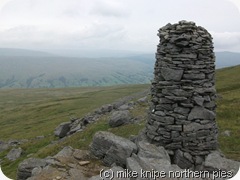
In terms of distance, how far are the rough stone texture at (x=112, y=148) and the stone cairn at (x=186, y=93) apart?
9.50ft

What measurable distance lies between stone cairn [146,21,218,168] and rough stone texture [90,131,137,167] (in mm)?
2896

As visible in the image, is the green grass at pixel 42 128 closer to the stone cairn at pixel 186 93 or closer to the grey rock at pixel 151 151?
the grey rock at pixel 151 151

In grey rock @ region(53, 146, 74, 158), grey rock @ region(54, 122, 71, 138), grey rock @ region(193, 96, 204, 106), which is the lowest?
grey rock @ region(54, 122, 71, 138)

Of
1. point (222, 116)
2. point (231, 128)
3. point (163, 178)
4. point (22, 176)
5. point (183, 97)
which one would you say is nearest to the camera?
point (163, 178)

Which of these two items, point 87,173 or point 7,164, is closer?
point 87,173

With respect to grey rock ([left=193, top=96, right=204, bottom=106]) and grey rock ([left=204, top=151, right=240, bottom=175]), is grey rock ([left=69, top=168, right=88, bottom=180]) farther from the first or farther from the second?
grey rock ([left=193, top=96, right=204, bottom=106])

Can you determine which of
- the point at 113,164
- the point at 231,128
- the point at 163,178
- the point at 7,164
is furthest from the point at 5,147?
the point at 163,178

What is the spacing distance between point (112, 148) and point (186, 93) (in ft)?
21.2

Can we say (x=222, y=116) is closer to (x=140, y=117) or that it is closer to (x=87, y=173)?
(x=140, y=117)

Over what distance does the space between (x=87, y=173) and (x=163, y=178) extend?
545 centimetres

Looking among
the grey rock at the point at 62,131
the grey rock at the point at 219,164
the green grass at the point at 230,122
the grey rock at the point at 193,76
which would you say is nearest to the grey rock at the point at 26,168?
the grey rock at the point at 219,164

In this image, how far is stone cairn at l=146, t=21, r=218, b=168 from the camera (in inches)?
878

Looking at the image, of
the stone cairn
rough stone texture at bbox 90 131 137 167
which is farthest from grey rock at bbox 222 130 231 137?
rough stone texture at bbox 90 131 137 167

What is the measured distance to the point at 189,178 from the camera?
1777 centimetres
